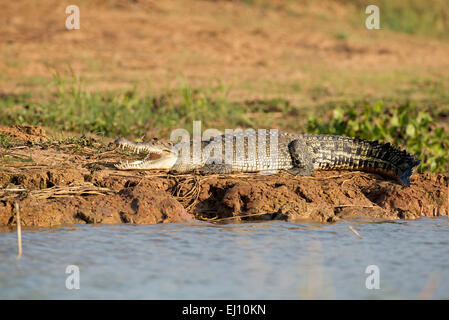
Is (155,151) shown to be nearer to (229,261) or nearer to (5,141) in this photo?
(5,141)

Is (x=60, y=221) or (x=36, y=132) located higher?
(x=36, y=132)

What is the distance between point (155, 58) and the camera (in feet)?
37.3

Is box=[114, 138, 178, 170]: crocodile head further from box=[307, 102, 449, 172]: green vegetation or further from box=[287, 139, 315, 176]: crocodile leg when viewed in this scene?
box=[307, 102, 449, 172]: green vegetation

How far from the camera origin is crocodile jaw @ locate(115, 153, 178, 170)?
5.02m

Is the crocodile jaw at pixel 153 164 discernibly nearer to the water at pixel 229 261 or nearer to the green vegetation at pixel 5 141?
the water at pixel 229 261

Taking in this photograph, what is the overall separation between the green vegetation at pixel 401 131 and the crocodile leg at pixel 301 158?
56.0 inches

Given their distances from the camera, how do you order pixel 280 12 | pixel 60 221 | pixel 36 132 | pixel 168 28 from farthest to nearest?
1. pixel 280 12
2. pixel 168 28
3. pixel 36 132
4. pixel 60 221

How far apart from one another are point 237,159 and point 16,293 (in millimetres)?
2909

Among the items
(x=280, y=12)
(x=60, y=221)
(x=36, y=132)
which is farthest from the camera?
(x=280, y=12)

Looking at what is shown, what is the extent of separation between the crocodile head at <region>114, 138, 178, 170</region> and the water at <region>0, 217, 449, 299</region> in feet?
3.11

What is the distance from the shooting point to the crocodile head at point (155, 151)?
5.20 m

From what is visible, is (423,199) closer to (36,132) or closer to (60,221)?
(60,221)

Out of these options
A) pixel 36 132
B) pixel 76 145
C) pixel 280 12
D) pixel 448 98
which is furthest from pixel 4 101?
pixel 280 12

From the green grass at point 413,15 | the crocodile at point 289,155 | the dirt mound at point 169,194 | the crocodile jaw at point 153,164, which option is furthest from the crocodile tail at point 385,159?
the green grass at point 413,15
